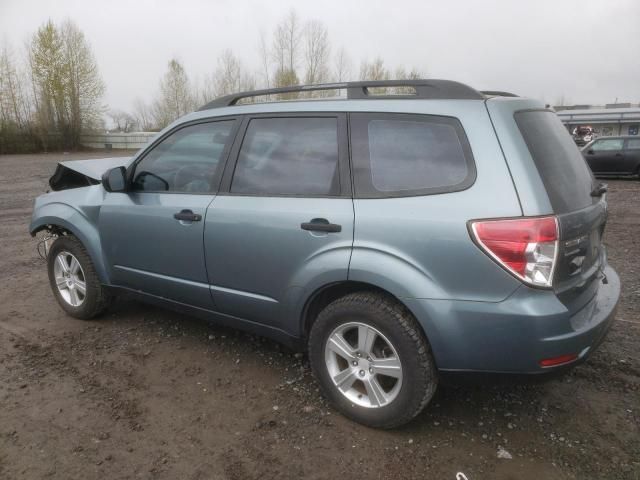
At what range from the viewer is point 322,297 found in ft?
9.28

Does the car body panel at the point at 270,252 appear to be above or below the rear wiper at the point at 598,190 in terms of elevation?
below

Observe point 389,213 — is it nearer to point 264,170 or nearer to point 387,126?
point 387,126

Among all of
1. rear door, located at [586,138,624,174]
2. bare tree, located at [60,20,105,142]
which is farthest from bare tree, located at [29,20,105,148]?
rear door, located at [586,138,624,174]

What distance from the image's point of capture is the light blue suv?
2.22 m

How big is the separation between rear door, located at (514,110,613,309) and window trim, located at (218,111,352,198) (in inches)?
34.8

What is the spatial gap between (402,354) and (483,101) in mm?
1300

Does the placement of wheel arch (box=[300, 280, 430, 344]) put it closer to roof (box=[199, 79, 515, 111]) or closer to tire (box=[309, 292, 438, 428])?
tire (box=[309, 292, 438, 428])

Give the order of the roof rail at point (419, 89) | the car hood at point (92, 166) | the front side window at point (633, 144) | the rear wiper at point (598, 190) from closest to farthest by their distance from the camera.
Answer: the roof rail at point (419, 89) → the rear wiper at point (598, 190) → the car hood at point (92, 166) → the front side window at point (633, 144)

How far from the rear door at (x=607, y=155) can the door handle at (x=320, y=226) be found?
1589 centimetres

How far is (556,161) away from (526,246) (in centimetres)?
59

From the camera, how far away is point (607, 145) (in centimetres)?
1598

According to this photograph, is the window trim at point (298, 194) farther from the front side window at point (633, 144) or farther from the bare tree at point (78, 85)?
the bare tree at point (78, 85)

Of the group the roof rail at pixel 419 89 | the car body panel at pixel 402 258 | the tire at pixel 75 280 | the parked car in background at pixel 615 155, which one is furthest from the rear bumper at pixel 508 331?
the parked car in background at pixel 615 155

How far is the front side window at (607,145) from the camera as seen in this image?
15827mm
